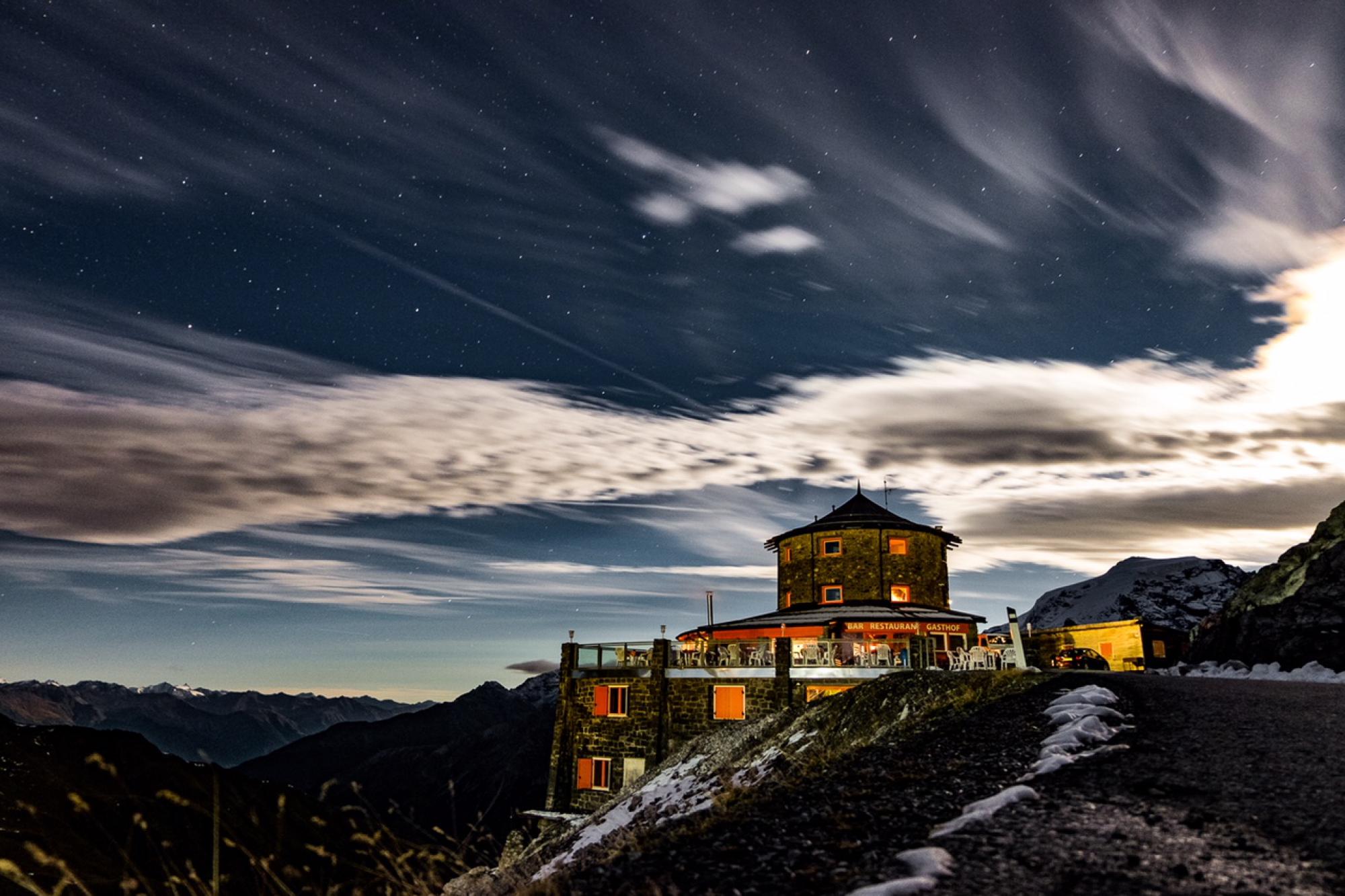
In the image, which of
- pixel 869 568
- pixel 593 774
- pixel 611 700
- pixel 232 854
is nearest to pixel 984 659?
pixel 611 700

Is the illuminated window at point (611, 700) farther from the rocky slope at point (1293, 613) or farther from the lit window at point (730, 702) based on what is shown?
the rocky slope at point (1293, 613)

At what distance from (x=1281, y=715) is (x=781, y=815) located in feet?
23.3

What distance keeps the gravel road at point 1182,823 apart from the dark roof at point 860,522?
41.0m

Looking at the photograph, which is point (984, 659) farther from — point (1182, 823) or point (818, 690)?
point (1182, 823)

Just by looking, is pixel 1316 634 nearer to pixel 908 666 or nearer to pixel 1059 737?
pixel 908 666

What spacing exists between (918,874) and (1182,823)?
208 centimetres

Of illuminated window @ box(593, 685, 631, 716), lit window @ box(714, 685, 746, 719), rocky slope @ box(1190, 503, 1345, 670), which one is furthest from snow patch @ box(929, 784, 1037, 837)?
illuminated window @ box(593, 685, 631, 716)

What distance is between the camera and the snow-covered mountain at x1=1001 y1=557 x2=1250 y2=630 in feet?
522

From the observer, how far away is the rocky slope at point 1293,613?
25562 mm

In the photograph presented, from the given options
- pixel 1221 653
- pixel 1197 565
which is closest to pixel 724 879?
pixel 1221 653

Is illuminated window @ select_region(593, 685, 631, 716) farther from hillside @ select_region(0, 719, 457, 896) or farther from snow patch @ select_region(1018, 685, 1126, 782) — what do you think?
hillside @ select_region(0, 719, 457, 896)

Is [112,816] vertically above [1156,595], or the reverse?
[1156,595]

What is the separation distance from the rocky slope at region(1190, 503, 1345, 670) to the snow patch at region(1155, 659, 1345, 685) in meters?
2.09

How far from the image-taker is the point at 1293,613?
1088 inches
